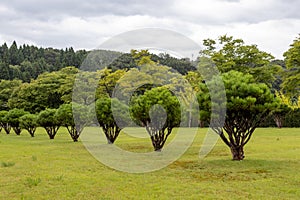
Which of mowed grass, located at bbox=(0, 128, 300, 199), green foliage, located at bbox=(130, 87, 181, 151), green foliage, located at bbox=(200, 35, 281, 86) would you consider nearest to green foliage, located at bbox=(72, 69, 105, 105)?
green foliage, located at bbox=(200, 35, 281, 86)

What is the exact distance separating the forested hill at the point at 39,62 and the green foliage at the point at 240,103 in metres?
28.4

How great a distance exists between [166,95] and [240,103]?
572 centimetres

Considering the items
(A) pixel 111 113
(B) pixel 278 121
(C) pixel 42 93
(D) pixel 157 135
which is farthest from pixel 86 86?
(D) pixel 157 135

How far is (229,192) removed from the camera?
30.9 ft

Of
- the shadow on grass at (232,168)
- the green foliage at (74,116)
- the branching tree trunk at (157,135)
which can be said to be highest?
the green foliage at (74,116)

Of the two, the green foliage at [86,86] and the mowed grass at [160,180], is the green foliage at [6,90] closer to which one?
→ the green foliage at [86,86]

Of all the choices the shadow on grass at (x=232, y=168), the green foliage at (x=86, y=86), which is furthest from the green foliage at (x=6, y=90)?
the shadow on grass at (x=232, y=168)

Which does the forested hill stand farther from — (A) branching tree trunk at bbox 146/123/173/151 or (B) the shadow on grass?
(B) the shadow on grass

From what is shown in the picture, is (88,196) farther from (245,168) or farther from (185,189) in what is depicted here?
(245,168)

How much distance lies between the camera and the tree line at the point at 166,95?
15.2m

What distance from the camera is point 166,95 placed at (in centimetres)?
1948

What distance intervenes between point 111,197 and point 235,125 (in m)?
8.12

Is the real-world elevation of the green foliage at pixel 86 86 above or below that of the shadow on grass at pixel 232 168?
above

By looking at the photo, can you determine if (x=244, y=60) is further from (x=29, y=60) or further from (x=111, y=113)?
(x=29, y=60)
